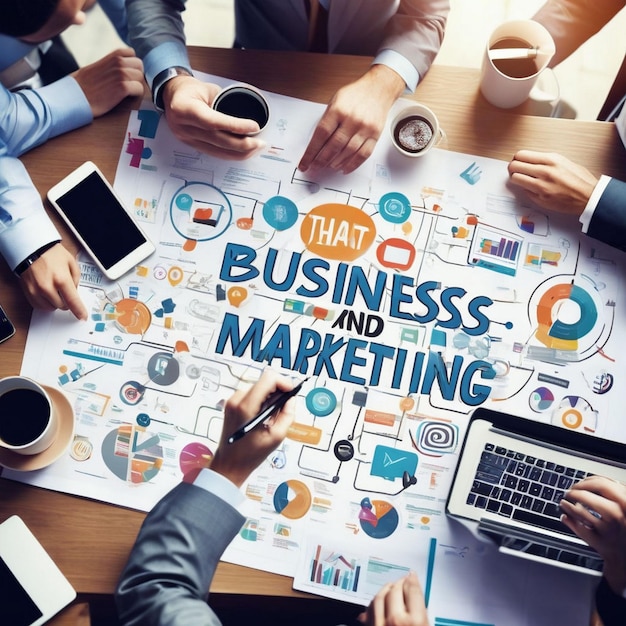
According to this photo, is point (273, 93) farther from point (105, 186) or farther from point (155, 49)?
point (105, 186)

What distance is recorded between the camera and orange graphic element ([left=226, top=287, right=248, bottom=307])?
0.95 meters

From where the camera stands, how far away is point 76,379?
93 centimetres

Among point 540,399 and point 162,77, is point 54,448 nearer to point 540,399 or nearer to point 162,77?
point 162,77

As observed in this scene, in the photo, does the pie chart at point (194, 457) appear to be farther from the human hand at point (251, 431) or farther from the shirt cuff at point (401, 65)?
the shirt cuff at point (401, 65)

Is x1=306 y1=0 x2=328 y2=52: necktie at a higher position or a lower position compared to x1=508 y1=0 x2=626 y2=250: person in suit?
higher

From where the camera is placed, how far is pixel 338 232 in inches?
38.3

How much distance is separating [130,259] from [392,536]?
59cm

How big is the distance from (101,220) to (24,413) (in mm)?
327

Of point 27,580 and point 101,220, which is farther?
point 101,220

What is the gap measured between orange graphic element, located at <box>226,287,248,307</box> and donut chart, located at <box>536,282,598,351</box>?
0.48m

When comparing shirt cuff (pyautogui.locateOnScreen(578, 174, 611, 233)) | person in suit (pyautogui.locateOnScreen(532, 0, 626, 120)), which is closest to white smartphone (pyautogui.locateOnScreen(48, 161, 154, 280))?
shirt cuff (pyautogui.locateOnScreen(578, 174, 611, 233))

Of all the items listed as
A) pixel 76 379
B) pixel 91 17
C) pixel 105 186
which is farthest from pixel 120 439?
pixel 91 17

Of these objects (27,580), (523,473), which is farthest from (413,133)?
(27,580)

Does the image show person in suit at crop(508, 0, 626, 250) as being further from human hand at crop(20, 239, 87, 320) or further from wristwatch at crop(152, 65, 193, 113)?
human hand at crop(20, 239, 87, 320)
